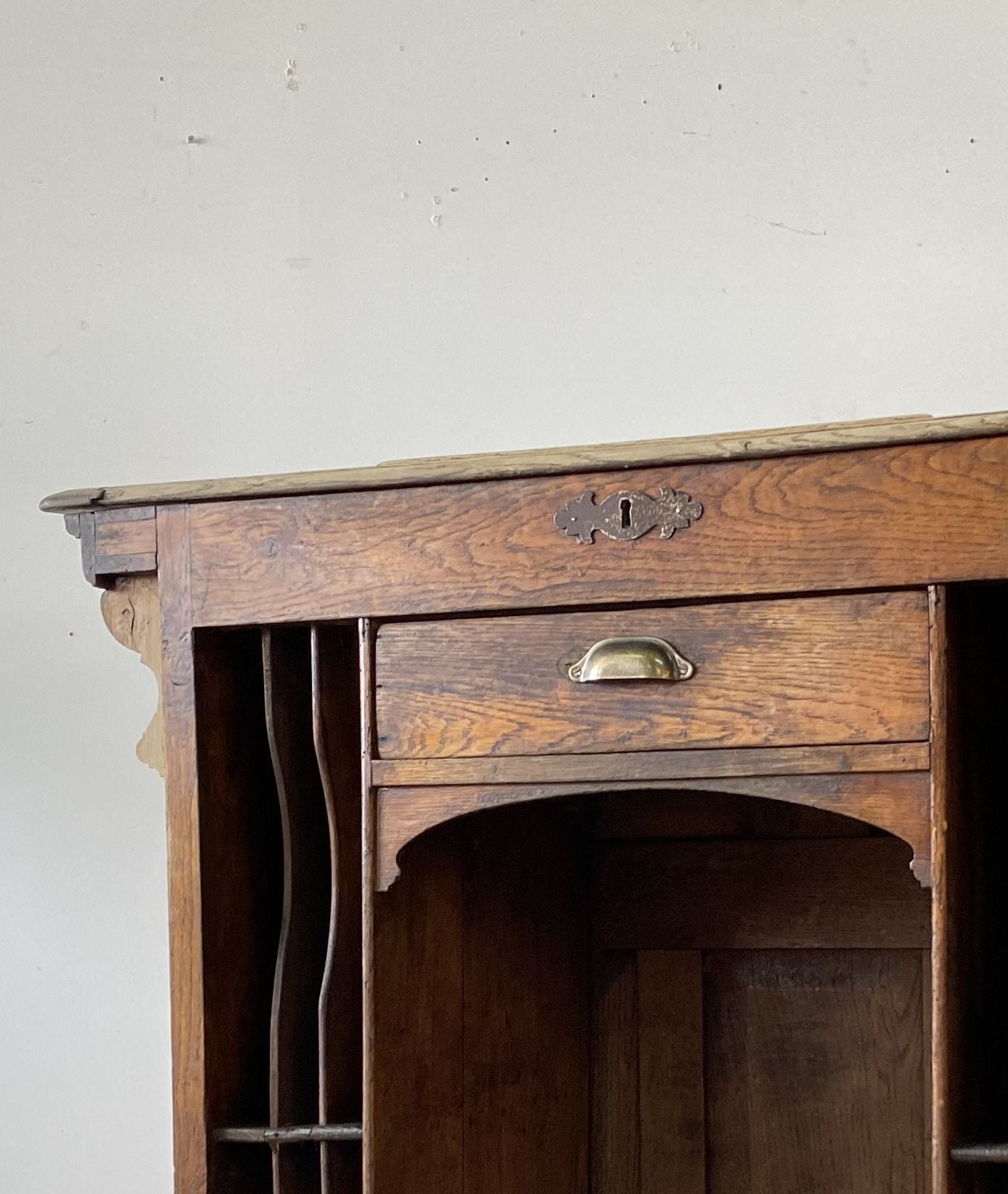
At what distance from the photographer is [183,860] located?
183cm

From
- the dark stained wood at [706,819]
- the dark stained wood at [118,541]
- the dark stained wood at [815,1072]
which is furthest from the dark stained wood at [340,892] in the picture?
the dark stained wood at [815,1072]

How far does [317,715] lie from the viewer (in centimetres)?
182

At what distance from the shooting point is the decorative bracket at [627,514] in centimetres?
165

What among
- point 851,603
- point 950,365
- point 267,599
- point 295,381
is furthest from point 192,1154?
point 950,365

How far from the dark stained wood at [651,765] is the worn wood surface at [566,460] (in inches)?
11.2

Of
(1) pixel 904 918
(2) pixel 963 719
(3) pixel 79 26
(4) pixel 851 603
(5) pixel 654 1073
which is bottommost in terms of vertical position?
(5) pixel 654 1073

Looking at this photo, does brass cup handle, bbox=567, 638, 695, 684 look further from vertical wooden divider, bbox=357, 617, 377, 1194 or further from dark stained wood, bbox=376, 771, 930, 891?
vertical wooden divider, bbox=357, 617, 377, 1194

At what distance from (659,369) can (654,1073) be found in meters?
0.97

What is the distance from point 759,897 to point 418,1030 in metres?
0.58

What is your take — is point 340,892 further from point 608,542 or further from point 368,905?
point 608,542

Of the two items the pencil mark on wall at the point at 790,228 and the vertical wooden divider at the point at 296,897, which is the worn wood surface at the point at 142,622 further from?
the pencil mark on wall at the point at 790,228

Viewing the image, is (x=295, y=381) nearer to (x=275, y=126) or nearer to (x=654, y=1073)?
(x=275, y=126)

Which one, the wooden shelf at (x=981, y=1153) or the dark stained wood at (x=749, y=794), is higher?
the dark stained wood at (x=749, y=794)

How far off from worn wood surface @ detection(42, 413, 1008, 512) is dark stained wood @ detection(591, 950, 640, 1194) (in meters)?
0.86
